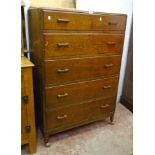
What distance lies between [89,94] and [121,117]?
30.6 inches

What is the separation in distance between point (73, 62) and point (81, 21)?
36cm

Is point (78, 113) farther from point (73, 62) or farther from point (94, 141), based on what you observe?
point (73, 62)

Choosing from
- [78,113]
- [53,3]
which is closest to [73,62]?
[78,113]

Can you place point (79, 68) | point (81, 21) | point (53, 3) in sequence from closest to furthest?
point (81, 21), point (79, 68), point (53, 3)

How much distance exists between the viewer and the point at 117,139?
1.85 meters

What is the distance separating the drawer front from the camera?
152 cm

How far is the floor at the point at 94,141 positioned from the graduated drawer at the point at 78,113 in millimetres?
177

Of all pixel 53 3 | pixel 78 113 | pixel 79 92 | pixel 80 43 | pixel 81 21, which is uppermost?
pixel 53 3

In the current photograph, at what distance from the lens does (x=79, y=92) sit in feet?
5.42

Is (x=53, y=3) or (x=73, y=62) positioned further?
(x=53, y=3)

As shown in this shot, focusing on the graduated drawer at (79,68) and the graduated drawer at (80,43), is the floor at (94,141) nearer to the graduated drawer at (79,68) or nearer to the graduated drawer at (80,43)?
the graduated drawer at (79,68)
